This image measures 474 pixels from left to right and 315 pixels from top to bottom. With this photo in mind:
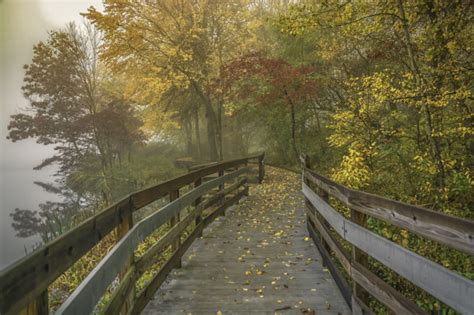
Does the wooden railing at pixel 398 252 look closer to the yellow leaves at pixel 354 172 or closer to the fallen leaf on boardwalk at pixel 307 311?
the fallen leaf on boardwalk at pixel 307 311

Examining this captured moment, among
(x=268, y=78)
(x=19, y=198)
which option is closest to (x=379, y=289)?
(x=268, y=78)

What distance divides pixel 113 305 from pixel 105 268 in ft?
1.34

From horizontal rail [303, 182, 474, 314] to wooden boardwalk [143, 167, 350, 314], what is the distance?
3.94 feet

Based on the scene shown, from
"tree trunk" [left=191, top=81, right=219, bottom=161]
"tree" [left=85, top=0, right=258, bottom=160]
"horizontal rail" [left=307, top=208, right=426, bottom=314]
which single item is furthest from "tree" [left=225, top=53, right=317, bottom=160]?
"horizontal rail" [left=307, top=208, right=426, bottom=314]

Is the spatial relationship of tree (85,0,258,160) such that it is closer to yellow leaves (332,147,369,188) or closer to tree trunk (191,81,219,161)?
tree trunk (191,81,219,161)

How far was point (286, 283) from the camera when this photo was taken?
4.74 m

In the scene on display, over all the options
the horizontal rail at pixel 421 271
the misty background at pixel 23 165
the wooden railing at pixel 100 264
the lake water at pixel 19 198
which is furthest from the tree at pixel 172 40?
the horizontal rail at pixel 421 271

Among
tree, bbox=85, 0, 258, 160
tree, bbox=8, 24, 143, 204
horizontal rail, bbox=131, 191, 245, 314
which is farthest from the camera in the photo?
tree, bbox=8, 24, 143, 204

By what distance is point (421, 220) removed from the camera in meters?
2.30

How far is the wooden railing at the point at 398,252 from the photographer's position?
1.87 m

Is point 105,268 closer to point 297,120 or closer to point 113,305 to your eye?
point 113,305

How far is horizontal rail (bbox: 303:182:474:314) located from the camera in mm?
1797

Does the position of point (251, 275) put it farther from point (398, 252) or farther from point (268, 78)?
point (268, 78)

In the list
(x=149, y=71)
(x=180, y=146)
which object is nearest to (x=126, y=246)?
(x=149, y=71)
